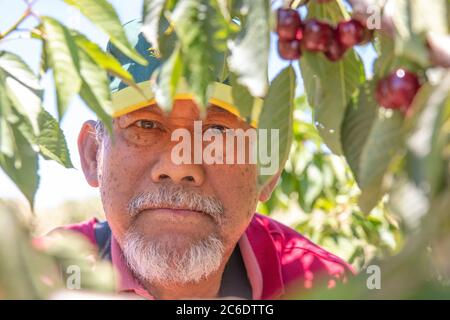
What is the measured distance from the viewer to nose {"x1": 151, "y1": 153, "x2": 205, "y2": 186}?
2.20 m

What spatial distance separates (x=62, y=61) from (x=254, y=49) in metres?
0.29

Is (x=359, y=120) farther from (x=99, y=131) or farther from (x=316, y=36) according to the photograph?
(x=99, y=131)

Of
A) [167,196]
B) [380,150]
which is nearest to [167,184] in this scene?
[167,196]

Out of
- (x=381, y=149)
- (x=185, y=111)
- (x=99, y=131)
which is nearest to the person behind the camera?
(x=381, y=149)

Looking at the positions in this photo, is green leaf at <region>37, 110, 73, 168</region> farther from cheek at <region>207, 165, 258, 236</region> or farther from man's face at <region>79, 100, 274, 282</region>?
cheek at <region>207, 165, 258, 236</region>

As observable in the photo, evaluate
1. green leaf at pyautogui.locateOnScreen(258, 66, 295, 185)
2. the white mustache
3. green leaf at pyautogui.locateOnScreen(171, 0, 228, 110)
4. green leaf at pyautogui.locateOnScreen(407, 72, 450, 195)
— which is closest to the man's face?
the white mustache

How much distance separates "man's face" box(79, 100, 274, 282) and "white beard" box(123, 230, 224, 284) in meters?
0.01

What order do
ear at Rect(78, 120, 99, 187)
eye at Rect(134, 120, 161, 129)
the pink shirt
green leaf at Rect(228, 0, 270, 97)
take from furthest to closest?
ear at Rect(78, 120, 99, 187) → the pink shirt → eye at Rect(134, 120, 161, 129) → green leaf at Rect(228, 0, 270, 97)

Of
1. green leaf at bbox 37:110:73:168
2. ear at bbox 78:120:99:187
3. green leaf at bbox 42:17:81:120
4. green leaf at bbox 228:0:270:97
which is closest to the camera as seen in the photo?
green leaf at bbox 228:0:270:97

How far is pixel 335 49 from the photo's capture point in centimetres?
126

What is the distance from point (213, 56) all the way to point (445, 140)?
0.36m

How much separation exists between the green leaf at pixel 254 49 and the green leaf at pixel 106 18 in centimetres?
19
